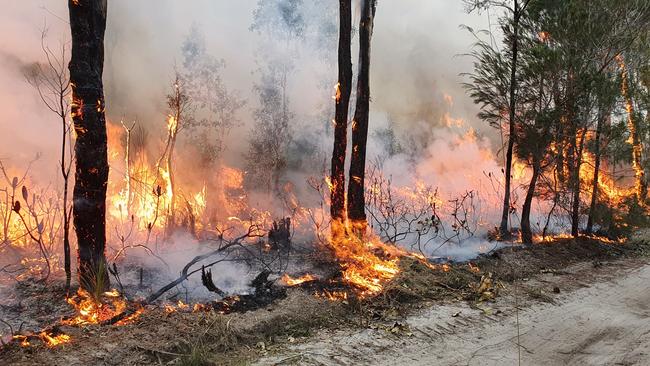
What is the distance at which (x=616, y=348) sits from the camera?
21.0 ft

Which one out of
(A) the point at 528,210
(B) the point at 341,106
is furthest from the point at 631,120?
Result: (B) the point at 341,106

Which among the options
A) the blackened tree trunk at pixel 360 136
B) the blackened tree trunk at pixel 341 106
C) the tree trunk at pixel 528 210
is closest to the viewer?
the blackened tree trunk at pixel 341 106

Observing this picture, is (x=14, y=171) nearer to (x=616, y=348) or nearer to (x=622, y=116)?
(x=616, y=348)

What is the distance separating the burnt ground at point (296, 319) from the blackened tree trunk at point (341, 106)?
2858mm

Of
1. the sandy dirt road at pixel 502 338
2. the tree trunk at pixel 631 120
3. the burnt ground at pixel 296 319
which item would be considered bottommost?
the sandy dirt road at pixel 502 338

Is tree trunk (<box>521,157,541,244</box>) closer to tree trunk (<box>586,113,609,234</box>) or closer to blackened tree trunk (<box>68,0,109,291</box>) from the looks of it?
tree trunk (<box>586,113,609,234</box>)

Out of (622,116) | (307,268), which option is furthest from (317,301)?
(622,116)

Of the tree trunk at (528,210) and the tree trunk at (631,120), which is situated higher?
the tree trunk at (631,120)

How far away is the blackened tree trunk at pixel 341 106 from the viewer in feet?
38.1

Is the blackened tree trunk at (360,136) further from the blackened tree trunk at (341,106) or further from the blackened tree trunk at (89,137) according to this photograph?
the blackened tree trunk at (89,137)

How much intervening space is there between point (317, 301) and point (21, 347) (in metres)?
4.18

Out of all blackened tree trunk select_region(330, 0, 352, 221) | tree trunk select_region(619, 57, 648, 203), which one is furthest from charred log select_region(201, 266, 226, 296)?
tree trunk select_region(619, 57, 648, 203)

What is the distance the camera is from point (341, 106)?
11.8m

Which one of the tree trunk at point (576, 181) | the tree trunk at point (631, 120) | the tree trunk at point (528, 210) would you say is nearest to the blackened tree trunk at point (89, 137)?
the tree trunk at point (528, 210)
